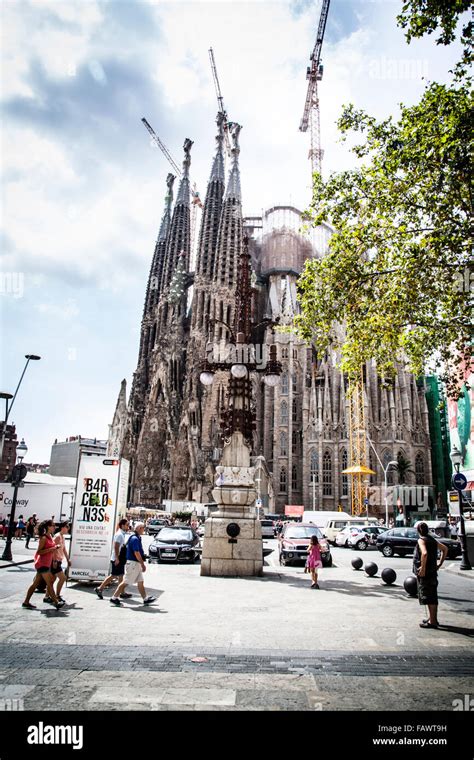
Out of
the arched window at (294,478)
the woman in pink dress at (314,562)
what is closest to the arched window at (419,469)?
the arched window at (294,478)

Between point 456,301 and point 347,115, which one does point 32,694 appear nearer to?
point 456,301

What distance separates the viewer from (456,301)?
1140 centimetres

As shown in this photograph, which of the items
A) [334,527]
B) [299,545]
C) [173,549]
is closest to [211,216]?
[334,527]

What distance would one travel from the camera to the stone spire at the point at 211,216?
6906 cm

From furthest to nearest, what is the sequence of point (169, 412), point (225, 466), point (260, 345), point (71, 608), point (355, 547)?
point (169, 412) < point (260, 345) < point (355, 547) < point (225, 466) < point (71, 608)

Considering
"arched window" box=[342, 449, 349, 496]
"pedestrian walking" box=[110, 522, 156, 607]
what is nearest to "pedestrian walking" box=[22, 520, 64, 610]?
"pedestrian walking" box=[110, 522, 156, 607]

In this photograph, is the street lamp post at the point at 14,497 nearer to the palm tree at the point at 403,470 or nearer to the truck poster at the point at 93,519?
the truck poster at the point at 93,519

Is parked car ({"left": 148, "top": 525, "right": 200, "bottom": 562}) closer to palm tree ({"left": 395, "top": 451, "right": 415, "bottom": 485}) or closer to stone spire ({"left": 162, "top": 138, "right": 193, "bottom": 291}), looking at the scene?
palm tree ({"left": 395, "top": 451, "right": 415, "bottom": 485})

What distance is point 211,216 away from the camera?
236 ft

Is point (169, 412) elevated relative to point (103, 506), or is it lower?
elevated

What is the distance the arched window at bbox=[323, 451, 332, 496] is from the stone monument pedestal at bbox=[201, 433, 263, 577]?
146 ft

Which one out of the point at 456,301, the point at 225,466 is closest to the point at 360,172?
the point at 456,301

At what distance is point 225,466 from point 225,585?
337 centimetres

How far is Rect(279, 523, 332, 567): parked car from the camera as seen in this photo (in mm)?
16328
